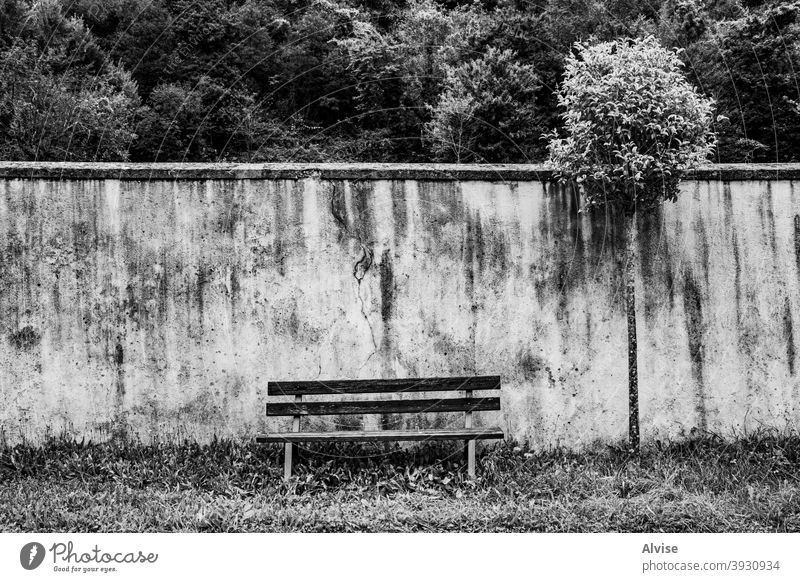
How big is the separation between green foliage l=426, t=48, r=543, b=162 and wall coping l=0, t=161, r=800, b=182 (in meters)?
4.42

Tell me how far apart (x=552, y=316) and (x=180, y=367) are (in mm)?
3233

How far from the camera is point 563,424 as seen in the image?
6.19m

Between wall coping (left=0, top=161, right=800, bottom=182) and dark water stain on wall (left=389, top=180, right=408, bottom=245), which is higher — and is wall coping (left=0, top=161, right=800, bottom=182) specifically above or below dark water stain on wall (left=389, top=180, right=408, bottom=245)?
above

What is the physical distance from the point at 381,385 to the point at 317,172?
192cm

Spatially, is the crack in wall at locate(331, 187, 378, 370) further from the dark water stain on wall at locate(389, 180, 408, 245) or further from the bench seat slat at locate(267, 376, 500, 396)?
the bench seat slat at locate(267, 376, 500, 396)

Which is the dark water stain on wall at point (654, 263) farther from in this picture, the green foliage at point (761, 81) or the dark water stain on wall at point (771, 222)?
the green foliage at point (761, 81)

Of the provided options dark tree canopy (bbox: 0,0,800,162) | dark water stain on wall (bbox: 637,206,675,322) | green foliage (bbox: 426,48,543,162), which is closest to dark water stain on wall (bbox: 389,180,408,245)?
dark water stain on wall (bbox: 637,206,675,322)

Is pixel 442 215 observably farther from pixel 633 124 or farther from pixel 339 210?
pixel 633 124

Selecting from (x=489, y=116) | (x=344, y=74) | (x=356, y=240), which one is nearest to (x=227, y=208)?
(x=356, y=240)

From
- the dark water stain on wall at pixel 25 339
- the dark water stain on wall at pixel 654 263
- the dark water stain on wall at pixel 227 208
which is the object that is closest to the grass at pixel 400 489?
the dark water stain on wall at pixel 25 339

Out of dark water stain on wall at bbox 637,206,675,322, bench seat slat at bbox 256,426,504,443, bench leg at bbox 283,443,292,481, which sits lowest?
bench leg at bbox 283,443,292,481

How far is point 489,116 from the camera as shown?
10914 millimetres

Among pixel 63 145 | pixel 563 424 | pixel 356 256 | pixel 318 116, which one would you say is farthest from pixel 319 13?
pixel 563 424
